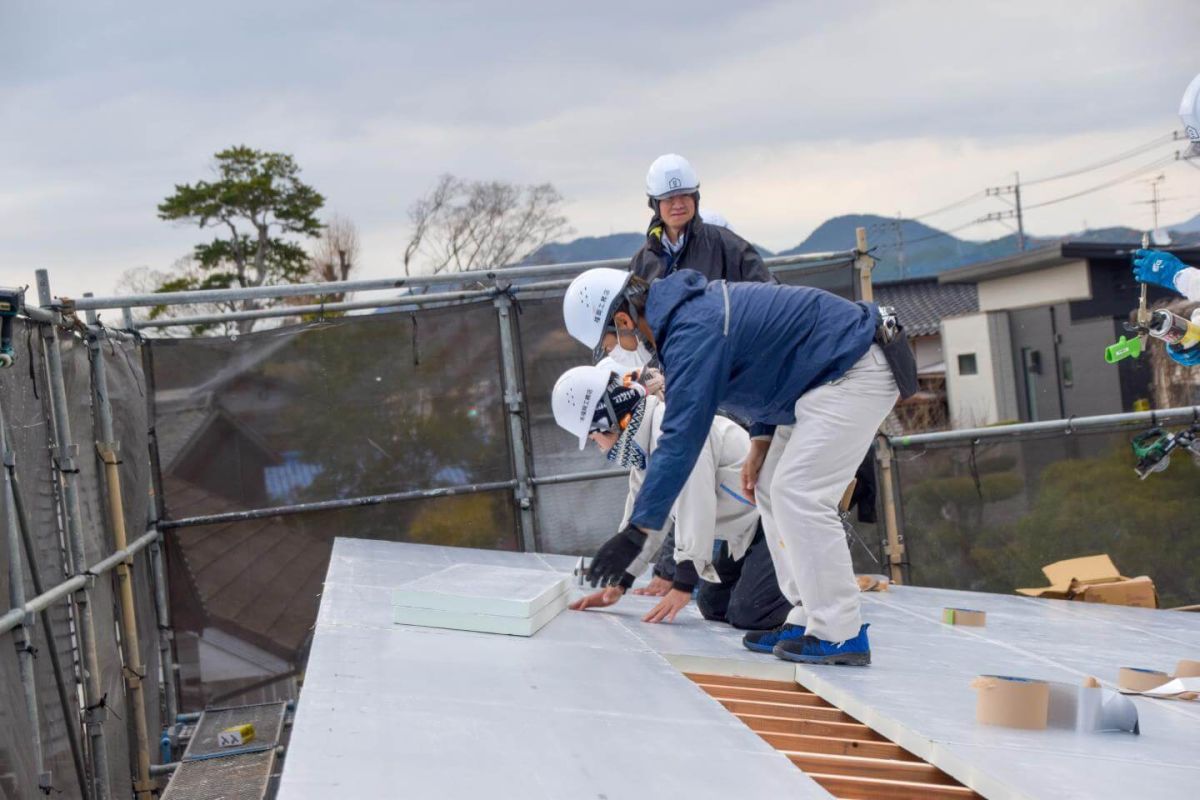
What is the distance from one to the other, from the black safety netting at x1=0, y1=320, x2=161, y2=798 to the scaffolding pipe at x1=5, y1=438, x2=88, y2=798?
14 millimetres

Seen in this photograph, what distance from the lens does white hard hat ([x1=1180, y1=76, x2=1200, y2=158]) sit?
13.3 feet

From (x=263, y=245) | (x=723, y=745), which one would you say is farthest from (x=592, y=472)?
(x=263, y=245)

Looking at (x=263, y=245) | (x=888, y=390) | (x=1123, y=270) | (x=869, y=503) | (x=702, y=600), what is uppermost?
(x=263, y=245)

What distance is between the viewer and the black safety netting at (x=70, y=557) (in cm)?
411

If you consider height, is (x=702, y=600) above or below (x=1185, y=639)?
above

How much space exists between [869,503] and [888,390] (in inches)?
53.0

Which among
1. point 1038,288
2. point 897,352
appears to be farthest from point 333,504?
point 1038,288

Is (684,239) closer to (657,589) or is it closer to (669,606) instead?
(657,589)

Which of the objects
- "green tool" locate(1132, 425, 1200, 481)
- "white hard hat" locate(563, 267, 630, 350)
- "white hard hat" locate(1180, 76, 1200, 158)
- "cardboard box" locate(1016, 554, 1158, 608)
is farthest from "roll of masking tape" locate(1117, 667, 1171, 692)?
"cardboard box" locate(1016, 554, 1158, 608)

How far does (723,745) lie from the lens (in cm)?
252

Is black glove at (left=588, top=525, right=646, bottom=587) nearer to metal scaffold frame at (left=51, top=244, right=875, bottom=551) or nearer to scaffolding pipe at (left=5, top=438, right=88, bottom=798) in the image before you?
scaffolding pipe at (left=5, top=438, right=88, bottom=798)

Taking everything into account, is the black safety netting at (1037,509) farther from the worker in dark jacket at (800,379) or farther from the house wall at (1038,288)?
the house wall at (1038,288)

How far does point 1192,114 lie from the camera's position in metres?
4.05

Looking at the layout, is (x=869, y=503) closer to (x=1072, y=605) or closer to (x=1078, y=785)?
(x=1072, y=605)
